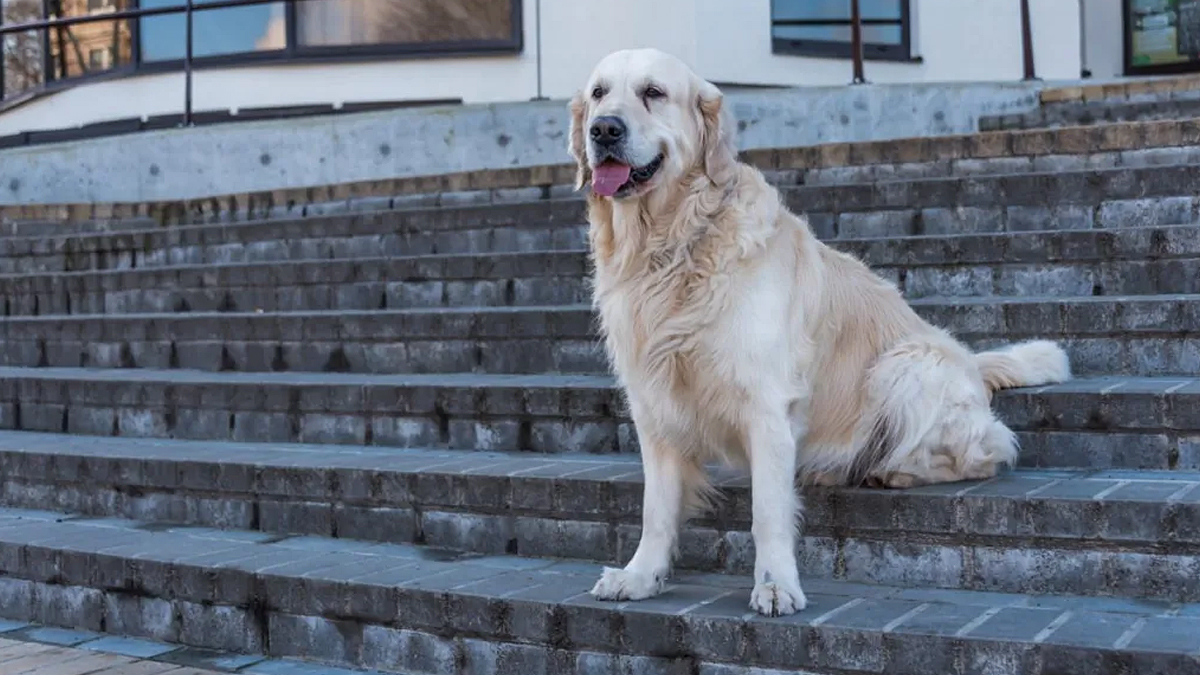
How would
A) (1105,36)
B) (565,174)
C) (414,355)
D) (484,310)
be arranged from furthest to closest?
A: (1105,36) → (565,174) → (414,355) → (484,310)

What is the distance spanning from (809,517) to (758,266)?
837mm

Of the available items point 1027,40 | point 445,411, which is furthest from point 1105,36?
point 445,411

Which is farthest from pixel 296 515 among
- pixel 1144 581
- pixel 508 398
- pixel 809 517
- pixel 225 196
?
pixel 225 196

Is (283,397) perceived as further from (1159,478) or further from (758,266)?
(1159,478)

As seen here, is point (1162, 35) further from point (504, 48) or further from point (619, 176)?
point (619, 176)

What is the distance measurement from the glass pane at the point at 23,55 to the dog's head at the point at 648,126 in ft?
38.9

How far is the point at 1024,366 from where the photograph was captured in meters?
4.88

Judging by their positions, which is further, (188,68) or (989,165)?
(188,68)

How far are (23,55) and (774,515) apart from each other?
1300 centimetres

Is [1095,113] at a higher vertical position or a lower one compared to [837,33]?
lower

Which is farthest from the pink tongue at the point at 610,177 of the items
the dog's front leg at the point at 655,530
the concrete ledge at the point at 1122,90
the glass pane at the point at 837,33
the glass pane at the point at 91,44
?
the glass pane at the point at 91,44

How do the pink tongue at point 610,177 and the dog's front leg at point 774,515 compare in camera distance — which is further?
the pink tongue at point 610,177

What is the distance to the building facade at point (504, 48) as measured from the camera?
465 inches

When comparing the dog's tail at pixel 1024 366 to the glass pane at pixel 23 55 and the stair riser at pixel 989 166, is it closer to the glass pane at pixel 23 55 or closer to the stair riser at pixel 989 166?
the stair riser at pixel 989 166
